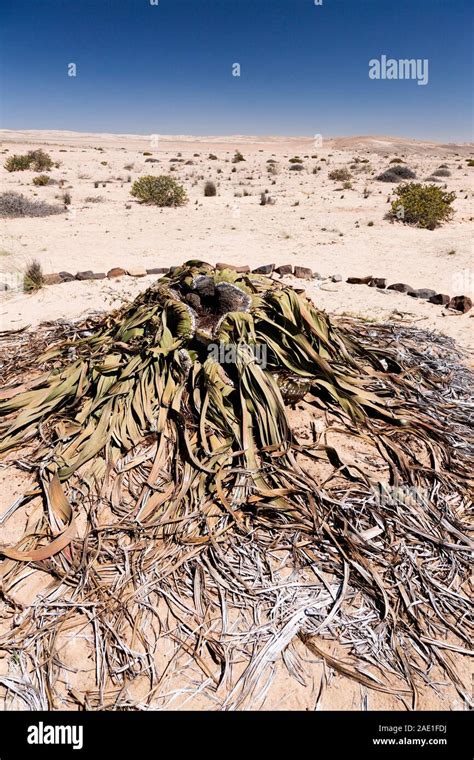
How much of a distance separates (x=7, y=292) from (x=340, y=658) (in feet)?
21.2

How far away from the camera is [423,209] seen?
1136 centimetres

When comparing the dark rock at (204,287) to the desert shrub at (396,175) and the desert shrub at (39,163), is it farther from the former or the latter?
the desert shrub at (39,163)

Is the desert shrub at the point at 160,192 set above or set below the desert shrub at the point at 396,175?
below

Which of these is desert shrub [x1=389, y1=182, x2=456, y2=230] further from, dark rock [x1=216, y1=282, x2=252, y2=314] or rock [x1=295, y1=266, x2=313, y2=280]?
dark rock [x1=216, y1=282, x2=252, y2=314]

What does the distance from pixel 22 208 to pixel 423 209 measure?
11.1 metres

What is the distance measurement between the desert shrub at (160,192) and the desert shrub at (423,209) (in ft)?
22.7

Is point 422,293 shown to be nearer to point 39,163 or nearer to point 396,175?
point 396,175

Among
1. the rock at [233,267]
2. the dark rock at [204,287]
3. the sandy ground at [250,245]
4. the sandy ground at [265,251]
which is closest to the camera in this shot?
the sandy ground at [265,251]

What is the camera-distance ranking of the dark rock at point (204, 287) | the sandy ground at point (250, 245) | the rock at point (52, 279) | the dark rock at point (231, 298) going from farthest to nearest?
the rock at point (52, 279) < the sandy ground at point (250, 245) < the dark rock at point (204, 287) < the dark rock at point (231, 298)

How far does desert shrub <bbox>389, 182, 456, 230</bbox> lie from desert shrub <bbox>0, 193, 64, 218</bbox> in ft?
32.2

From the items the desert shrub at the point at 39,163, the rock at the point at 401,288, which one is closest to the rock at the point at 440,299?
the rock at the point at 401,288

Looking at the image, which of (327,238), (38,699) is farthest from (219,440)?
(327,238)

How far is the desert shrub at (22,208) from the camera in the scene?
1240cm

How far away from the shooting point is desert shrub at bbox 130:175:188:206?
1466cm
